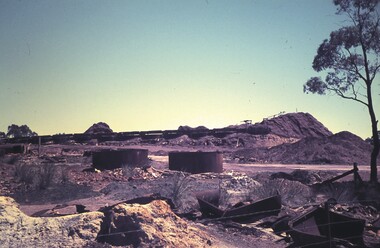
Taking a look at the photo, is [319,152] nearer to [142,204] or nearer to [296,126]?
[296,126]

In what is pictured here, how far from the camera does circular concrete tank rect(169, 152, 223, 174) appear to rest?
19.5 metres

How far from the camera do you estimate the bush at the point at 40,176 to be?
14.5 metres

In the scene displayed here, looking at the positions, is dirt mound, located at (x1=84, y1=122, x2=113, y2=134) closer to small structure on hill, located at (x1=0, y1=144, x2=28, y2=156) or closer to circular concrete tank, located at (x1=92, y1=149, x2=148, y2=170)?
small structure on hill, located at (x1=0, y1=144, x2=28, y2=156)

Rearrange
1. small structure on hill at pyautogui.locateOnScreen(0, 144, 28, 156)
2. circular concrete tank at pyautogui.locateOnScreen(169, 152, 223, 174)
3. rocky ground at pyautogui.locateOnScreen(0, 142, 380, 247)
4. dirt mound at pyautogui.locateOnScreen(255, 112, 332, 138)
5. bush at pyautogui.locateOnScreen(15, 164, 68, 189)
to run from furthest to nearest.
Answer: dirt mound at pyautogui.locateOnScreen(255, 112, 332, 138)
small structure on hill at pyautogui.locateOnScreen(0, 144, 28, 156)
circular concrete tank at pyautogui.locateOnScreen(169, 152, 223, 174)
bush at pyautogui.locateOnScreen(15, 164, 68, 189)
rocky ground at pyautogui.locateOnScreen(0, 142, 380, 247)

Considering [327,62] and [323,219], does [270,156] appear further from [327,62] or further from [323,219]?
[323,219]

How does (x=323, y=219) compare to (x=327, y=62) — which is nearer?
(x=323, y=219)

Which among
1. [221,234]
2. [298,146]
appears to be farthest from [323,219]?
[298,146]

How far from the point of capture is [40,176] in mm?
14859

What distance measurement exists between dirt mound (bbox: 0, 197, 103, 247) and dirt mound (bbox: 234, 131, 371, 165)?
93.4 feet

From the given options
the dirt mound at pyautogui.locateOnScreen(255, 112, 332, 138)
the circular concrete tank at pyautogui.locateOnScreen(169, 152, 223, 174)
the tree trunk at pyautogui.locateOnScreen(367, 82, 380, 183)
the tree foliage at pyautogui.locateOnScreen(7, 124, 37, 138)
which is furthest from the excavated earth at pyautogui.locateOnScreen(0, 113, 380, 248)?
the tree foliage at pyautogui.locateOnScreen(7, 124, 37, 138)

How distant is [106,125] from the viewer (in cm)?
6819

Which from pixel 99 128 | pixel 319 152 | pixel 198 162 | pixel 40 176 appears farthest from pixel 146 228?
pixel 99 128

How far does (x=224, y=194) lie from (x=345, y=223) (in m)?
5.02

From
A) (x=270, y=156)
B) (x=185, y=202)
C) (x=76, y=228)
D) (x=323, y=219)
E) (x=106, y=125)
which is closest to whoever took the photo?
→ (x=76, y=228)
